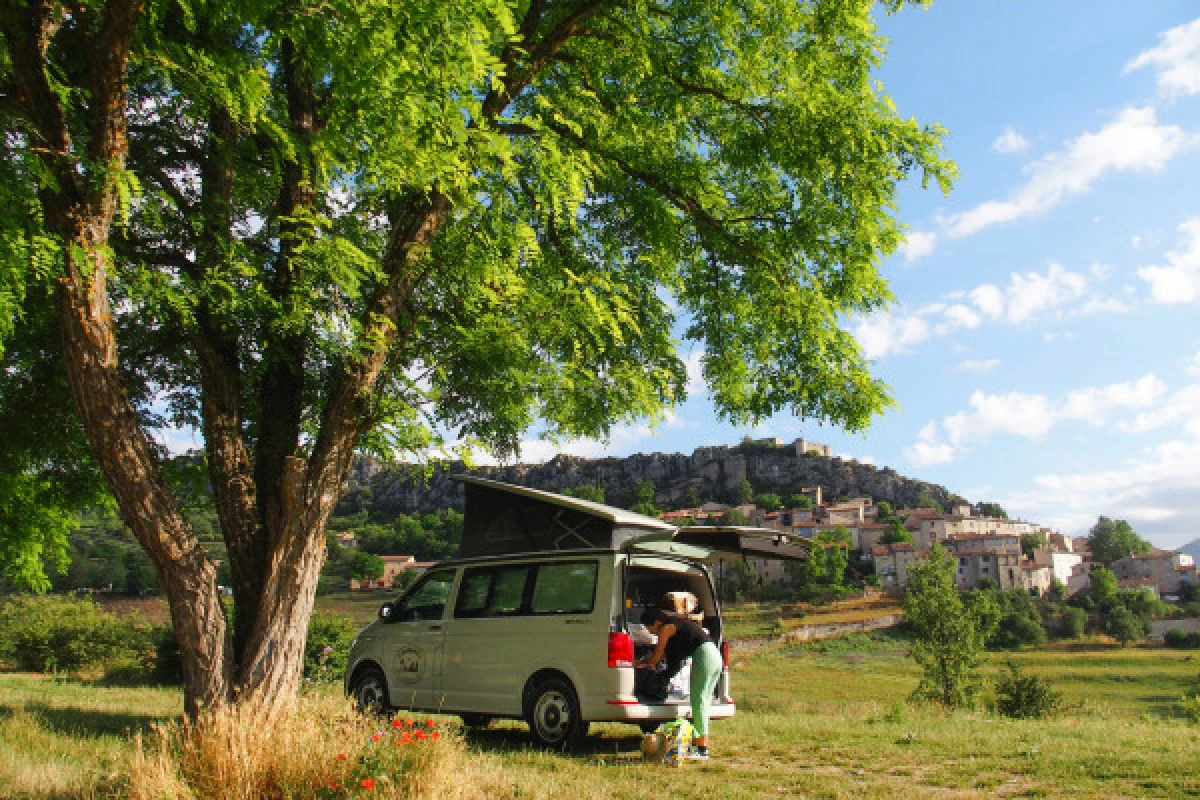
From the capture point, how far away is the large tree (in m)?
6.06

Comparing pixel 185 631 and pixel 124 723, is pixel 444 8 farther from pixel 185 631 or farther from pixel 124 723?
pixel 124 723

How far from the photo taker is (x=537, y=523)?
8.82m

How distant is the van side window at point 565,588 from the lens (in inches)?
314

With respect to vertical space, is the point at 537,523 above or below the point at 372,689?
above

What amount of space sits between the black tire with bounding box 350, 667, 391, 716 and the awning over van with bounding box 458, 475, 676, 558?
166cm

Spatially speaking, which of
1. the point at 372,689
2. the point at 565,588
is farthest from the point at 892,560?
the point at 565,588

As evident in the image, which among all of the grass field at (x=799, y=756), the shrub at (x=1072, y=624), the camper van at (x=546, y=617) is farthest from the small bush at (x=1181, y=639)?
the camper van at (x=546, y=617)

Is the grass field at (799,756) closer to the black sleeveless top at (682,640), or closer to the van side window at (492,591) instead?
the black sleeveless top at (682,640)

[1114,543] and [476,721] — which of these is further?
[1114,543]

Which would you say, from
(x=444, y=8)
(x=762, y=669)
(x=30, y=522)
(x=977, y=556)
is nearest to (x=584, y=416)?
(x=444, y=8)

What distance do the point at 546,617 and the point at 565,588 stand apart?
12.5 inches

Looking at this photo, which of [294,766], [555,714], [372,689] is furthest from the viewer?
[372,689]

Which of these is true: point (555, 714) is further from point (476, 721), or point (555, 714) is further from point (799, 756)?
point (799, 756)

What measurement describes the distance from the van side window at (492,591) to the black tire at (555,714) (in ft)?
2.75
